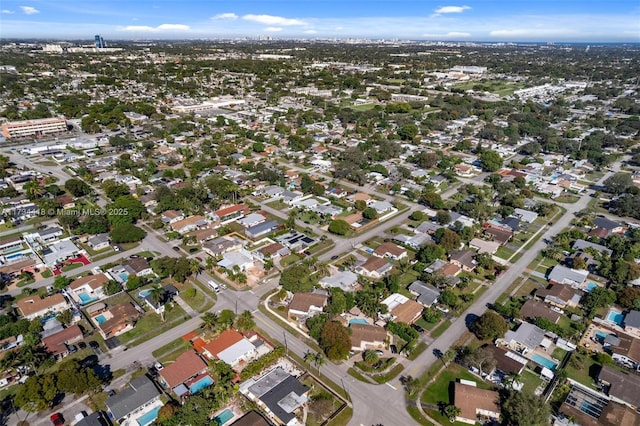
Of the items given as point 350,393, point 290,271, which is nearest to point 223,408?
point 350,393

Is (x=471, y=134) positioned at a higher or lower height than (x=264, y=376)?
higher

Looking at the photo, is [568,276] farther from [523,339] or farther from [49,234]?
[49,234]

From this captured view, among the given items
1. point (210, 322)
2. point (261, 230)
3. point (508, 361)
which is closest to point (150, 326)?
point (210, 322)

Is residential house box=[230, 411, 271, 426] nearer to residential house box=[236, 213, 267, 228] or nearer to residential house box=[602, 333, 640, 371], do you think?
residential house box=[236, 213, 267, 228]

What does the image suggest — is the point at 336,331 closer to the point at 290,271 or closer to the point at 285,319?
the point at 285,319

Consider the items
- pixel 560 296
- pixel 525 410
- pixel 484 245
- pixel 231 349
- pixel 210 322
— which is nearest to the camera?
pixel 525 410

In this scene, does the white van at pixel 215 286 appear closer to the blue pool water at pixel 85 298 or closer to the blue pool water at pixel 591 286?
the blue pool water at pixel 85 298

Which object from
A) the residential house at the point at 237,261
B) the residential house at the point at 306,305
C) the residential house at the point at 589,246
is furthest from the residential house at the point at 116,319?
the residential house at the point at 589,246

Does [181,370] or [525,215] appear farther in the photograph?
[525,215]
